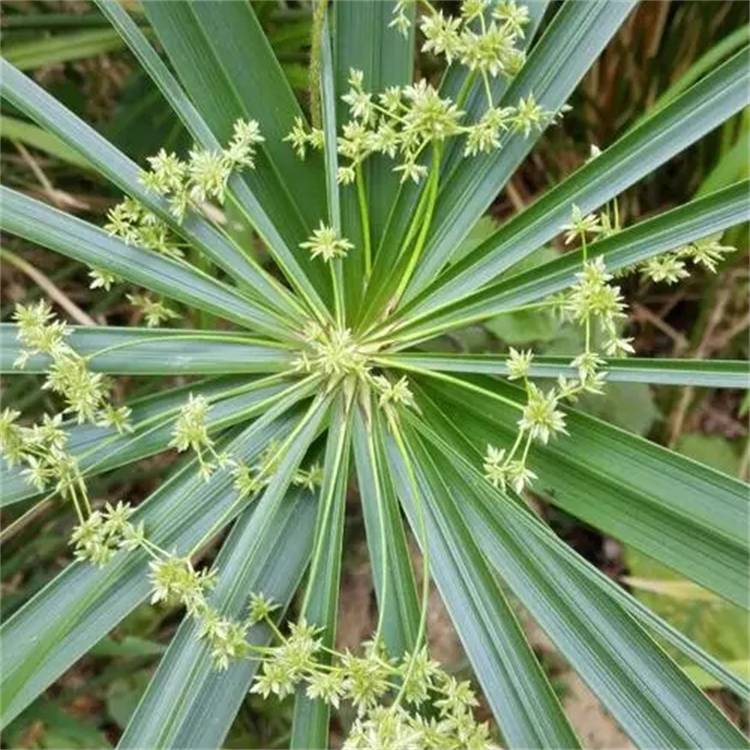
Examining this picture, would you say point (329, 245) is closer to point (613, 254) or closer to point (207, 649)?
point (613, 254)

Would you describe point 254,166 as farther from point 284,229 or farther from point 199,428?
point 199,428

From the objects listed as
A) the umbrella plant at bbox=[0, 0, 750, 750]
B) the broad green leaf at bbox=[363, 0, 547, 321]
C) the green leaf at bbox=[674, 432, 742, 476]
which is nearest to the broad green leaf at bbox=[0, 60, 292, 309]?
the umbrella plant at bbox=[0, 0, 750, 750]

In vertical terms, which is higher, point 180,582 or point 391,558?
point 391,558

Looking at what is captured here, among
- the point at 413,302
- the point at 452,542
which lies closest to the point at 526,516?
the point at 452,542

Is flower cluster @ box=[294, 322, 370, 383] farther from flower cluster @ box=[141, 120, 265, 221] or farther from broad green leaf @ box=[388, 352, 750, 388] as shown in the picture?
flower cluster @ box=[141, 120, 265, 221]

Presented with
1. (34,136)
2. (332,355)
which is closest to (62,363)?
(332,355)

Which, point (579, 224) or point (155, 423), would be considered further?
point (155, 423)

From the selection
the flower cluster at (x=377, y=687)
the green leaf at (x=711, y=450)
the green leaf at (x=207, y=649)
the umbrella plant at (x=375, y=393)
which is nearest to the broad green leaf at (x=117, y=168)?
the umbrella plant at (x=375, y=393)
